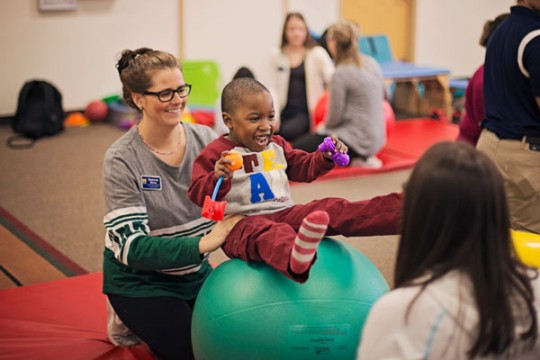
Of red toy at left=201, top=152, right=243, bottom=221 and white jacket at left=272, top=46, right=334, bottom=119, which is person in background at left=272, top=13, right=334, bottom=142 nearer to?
white jacket at left=272, top=46, right=334, bottom=119

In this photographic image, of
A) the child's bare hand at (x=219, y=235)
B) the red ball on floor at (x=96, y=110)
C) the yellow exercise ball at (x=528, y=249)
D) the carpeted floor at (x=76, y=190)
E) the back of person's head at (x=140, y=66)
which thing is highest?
the back of person's head at (x=140, y=66)

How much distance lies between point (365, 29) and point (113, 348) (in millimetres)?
6689

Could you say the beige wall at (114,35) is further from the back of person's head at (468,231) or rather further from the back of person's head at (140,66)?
the back of person's head at (468,231)

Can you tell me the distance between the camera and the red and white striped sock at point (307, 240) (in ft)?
5.99

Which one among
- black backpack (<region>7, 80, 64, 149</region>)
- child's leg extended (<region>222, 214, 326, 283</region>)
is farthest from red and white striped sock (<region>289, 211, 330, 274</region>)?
black backpack (<region>7, 80, 64, 149</region>)

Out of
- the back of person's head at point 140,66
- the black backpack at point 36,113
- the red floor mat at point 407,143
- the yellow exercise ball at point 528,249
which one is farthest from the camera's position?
the black backpack at point 36,113

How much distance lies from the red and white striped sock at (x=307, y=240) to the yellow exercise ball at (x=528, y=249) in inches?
31.7

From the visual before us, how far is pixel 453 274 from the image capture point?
146 centimetres

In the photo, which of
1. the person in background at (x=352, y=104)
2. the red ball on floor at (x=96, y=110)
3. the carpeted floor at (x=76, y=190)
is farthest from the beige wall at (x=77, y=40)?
the person in background at (x=352, y=104)

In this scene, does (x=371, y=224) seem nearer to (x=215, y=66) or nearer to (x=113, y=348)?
(x=113, y=348)

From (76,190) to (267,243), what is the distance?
338 centimetres

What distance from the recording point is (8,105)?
7.29m

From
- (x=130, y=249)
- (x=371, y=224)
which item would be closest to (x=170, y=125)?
(x=130, y=249)

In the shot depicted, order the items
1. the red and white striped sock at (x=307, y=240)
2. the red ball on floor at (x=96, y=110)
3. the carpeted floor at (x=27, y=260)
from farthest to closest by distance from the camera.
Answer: the red ball on floor at (x=96, y=110), the carpeted floor at (x=27, y=260), the red and white striped sock at (x=307, y=240)
